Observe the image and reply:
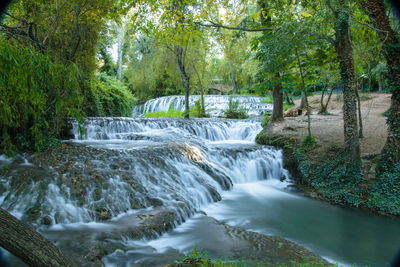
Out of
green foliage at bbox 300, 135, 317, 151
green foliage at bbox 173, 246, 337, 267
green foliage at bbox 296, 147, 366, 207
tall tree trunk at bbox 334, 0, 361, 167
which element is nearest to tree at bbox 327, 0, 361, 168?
tall tree trunk at bbox 334, 0, 361, 167

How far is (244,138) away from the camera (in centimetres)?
1393

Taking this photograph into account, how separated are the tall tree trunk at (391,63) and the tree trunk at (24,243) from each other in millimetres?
8147

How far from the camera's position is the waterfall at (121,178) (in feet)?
15.7

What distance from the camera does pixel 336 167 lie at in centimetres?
790

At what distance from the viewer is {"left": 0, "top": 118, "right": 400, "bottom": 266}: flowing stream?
4.30 m

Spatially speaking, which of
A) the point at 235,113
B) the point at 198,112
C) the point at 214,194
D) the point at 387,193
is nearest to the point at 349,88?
the point at 387,193

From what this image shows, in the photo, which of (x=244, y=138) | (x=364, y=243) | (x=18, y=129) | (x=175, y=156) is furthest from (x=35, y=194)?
(x=244, y=138)

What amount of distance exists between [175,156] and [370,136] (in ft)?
26.0

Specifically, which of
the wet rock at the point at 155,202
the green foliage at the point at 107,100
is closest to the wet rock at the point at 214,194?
the wet rock at the point at 155,202

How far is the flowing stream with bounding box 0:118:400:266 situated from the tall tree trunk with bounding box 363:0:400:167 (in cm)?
195

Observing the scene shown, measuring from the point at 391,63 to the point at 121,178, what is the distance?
7906 mm

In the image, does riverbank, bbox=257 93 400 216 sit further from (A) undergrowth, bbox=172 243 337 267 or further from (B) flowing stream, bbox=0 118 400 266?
(A) undergrowth, bbox=172 243 337 267

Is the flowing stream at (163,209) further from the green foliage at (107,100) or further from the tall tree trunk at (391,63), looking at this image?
the green foliage at (107,100)

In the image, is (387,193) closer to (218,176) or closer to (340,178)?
(340,178)
